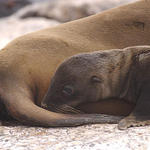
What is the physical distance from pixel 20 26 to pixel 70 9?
2200 millimetres

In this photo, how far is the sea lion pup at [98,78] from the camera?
3525 millimetres

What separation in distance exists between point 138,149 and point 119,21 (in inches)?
85.8

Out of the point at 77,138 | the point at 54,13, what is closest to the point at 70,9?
the point at 54,13

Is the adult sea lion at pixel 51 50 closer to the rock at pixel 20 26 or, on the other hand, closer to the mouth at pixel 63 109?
the mouth at pixel 63 109

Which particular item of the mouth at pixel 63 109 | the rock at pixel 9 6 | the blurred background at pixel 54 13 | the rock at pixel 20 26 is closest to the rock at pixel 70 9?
the blurred background at pixel 54 13

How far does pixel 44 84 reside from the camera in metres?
3.81

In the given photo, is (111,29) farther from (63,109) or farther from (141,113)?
(141,113)

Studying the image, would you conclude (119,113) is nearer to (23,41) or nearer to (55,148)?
(55,148)

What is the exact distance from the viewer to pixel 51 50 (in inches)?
160

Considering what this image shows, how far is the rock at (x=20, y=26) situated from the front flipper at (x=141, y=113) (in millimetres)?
7872

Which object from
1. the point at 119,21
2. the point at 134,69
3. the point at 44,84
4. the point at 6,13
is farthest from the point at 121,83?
the point at 6,13

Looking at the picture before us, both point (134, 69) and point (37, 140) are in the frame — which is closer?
point (37, 140)

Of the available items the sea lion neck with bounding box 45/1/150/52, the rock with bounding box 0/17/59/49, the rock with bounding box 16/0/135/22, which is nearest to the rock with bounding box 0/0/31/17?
the rock with bounding box 16/0/135/22

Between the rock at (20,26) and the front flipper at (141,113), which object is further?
the rock at (20,26)
